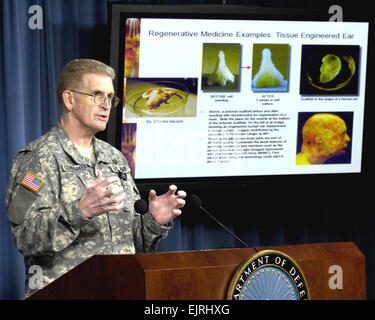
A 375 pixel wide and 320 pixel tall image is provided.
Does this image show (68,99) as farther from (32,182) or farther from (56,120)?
(56,120)

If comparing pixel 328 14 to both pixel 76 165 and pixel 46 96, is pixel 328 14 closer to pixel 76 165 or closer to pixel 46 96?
pixel 46 96

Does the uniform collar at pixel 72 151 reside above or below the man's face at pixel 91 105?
below

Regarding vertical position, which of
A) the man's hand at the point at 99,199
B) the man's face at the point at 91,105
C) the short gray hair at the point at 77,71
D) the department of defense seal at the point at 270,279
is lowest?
the department of defense seal at the point at 270,279

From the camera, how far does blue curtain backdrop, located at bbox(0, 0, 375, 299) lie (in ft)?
11.0

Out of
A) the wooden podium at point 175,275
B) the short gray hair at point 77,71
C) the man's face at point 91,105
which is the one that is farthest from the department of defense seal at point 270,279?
the short gray hair at point 77,71

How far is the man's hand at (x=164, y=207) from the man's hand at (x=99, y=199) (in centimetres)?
20

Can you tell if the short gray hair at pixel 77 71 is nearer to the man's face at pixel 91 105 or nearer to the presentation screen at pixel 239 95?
the man's face at pixel 91 105

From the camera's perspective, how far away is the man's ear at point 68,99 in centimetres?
244

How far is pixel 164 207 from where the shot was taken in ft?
Result: 7.37

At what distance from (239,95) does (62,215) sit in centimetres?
175

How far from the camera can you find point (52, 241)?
6.91 feet

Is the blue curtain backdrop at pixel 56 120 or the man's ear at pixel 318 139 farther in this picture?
the man's ear at pixel 318 139

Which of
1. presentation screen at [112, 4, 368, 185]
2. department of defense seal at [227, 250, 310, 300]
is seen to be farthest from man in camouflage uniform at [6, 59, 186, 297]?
presentation screen at [112, 4, 368, 185]

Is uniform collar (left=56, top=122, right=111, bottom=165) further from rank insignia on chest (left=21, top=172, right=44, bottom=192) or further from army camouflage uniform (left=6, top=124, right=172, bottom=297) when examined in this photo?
rank insignia on chest (left=21, top=172, right=44, bottom=192)
